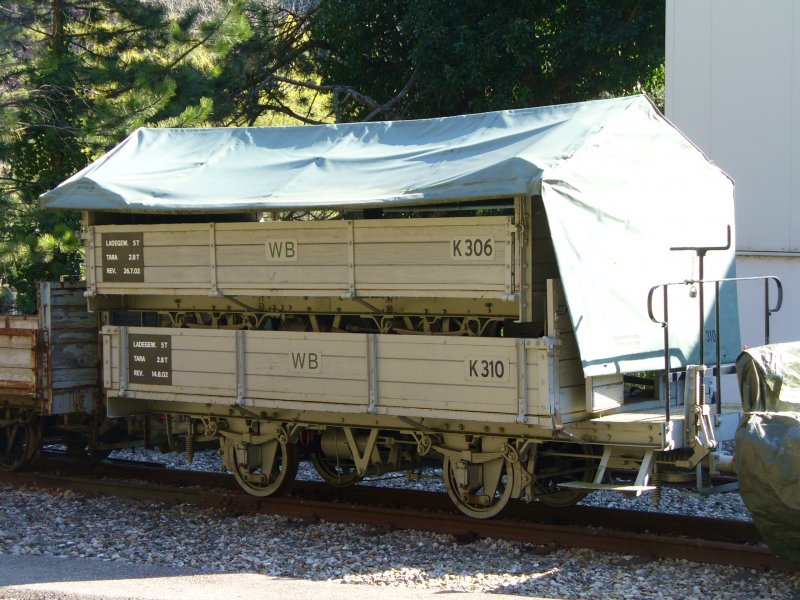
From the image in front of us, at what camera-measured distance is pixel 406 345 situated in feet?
27.7

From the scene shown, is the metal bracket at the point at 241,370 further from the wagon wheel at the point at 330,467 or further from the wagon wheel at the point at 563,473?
the wagon wheel at the point at 563,473

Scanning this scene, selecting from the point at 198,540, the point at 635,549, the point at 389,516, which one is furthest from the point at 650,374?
the point at 198,540

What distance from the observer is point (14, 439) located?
1168cm

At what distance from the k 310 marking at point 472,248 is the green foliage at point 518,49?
10995 mm

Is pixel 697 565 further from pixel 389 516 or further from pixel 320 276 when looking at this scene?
pixel 320 276

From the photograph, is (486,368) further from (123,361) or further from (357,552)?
(123,361)

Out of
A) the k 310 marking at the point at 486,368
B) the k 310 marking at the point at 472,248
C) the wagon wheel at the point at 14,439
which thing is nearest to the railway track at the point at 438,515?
the wagon wheel at the point at 14,439

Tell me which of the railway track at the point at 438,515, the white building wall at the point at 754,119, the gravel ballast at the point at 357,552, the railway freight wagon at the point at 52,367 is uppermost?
the white building wall at the point at 754,119

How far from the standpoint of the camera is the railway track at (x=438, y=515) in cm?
787

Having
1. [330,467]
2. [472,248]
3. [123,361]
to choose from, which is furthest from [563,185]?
[123,361]

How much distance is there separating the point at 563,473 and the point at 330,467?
2511mm

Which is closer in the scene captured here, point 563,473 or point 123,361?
point 563,473

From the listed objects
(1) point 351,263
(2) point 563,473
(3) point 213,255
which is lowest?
(2) point 563,473

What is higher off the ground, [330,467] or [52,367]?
[52,367]
